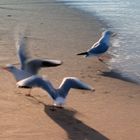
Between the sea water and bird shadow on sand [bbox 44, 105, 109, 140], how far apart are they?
7.00 feet

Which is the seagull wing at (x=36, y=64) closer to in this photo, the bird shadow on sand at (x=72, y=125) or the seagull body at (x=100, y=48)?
the bird shadow on sand at (x=72, y=125)

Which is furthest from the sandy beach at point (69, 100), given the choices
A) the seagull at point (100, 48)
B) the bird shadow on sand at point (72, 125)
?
the seagull at point (100, 48)

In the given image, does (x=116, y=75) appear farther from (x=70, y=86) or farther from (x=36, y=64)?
(x=70, y=86)

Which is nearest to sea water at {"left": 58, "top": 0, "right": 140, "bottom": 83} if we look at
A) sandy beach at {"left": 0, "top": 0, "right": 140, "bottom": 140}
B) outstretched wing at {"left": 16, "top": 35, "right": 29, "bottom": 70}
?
sandy beach at {"left": 0, "top": 0, "right": 140, "bottom": 140}

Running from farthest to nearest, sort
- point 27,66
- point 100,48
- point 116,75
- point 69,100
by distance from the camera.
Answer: point 100,48 → point 116,75 → point 27,66 → point 69,100

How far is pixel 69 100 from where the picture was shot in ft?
24.3

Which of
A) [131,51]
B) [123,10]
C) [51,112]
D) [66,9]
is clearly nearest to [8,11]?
[66,9]

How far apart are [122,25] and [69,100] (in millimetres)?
5757

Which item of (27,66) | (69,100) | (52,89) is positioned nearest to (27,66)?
(27,66)

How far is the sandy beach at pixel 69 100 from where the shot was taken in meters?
6.28

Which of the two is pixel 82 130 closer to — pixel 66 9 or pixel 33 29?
pixel 33 29

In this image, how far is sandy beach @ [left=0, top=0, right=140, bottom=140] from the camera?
6.28 m

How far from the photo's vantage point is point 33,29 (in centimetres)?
1202

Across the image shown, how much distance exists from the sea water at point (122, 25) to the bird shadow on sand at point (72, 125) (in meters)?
2.13
